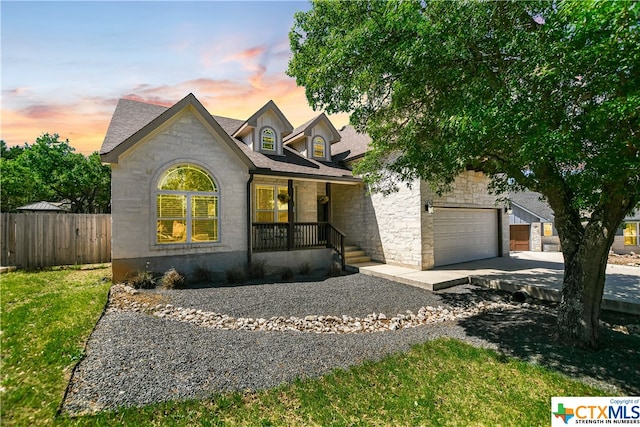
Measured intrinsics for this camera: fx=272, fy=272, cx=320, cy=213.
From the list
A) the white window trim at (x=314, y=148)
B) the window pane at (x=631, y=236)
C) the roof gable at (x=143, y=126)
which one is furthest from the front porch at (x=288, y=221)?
the window pane at (x=631, y=236)

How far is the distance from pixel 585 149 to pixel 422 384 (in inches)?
150

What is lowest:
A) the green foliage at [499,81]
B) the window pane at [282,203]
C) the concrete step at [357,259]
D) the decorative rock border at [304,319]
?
the decorative rock border at [304,319]

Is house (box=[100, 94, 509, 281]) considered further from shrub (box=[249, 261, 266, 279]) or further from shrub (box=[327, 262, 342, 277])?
shrub (box=[327, 262, 342, 277])

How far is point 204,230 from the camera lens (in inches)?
368

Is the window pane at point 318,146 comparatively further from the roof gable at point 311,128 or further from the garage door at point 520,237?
the garage door at point 520,237

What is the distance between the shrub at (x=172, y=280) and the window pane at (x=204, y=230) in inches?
58.8

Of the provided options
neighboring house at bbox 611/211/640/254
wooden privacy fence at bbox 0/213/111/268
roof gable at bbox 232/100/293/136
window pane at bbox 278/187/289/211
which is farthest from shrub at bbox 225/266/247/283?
neighboring house at bbox 611/211/640/254

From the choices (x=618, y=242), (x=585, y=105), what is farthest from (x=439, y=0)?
(x=618, y=242)

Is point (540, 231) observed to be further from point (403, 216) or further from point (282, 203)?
point (282, 203)

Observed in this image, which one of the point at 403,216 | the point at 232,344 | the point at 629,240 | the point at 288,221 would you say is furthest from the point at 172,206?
the point at 629,240

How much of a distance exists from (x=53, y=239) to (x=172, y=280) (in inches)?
251

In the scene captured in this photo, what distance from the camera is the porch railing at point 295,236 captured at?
10602 mm

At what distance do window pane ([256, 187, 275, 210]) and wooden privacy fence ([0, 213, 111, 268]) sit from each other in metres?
6.25

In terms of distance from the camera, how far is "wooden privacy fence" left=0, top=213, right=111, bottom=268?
962 centimetres
